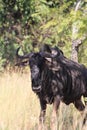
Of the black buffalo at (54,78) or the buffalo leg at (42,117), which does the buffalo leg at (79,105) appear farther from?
the buffalo leg at (42,117)

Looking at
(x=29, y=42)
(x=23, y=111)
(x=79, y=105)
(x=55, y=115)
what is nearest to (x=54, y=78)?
(x=55, y=115)

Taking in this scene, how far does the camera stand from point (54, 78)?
306 inches

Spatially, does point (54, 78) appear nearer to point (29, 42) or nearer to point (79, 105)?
point (79, 105)

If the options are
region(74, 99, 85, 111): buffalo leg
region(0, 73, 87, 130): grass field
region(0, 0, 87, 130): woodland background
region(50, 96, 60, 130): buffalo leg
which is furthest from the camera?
region(74, 99, 85, 111): buffalo leg

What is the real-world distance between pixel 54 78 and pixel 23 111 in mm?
962

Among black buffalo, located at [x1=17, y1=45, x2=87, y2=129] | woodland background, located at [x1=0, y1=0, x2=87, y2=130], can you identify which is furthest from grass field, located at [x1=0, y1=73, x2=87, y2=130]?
black buffalo, located at [x1=17, y1=45, x2=87, y2=129]

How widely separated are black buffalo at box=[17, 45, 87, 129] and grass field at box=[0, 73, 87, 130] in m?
0.26

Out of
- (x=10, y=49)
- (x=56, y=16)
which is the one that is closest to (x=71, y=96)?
(x=56, y=16)

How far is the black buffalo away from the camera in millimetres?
7270

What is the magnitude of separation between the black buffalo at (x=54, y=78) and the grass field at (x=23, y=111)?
0.26 metres

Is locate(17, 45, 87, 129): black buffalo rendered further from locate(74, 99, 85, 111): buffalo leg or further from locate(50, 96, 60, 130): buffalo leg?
locate(74, 99, 85, 111): buffalo leg

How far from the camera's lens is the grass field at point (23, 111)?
7383mm

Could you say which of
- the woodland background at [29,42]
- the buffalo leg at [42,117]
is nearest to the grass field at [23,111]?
the woodland background at [29,42]

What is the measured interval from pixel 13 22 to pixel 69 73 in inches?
418
